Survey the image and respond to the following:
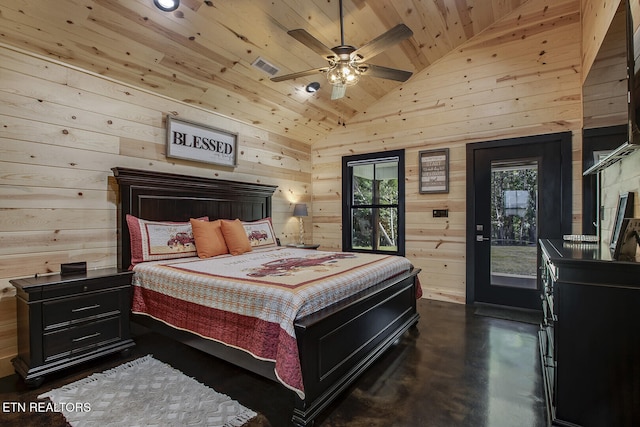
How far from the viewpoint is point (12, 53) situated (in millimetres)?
2492

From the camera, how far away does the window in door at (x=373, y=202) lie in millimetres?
4973

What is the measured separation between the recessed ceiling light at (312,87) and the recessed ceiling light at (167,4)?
Result: 191cm

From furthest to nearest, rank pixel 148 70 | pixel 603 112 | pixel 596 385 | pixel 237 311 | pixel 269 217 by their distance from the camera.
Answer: pixel 269 217 → pixel 148 70 → pixel 603 112 → pixel 237 311 → pixel 596 385

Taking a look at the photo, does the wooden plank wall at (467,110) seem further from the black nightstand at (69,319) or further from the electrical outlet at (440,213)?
the black nightstand at (69,319)

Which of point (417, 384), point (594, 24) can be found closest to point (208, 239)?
point (417, 384)

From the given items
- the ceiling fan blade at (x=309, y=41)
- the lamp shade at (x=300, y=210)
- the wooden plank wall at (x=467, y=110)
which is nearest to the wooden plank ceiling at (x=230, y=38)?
the wooden plank wall at (x=467, y=110)

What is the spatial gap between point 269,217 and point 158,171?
5.42 ft

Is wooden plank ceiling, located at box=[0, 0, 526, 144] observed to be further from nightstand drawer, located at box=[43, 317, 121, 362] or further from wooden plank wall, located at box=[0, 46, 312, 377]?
nightstand drawer, located at box=[43, 317, 121, 362]

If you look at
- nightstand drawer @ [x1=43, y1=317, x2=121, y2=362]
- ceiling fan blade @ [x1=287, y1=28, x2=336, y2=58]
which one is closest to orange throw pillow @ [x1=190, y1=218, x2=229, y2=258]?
nightstand drawer @ [x1=43, y1=317, x2=121, y2=362]

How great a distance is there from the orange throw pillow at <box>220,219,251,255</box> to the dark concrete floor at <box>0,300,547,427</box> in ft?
3.62

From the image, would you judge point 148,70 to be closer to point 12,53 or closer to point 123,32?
point 123,32

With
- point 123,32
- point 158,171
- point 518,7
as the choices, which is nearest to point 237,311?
point 158,171

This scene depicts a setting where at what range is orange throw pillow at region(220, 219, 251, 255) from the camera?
141 inches

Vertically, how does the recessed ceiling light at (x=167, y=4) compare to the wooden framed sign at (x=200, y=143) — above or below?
above
